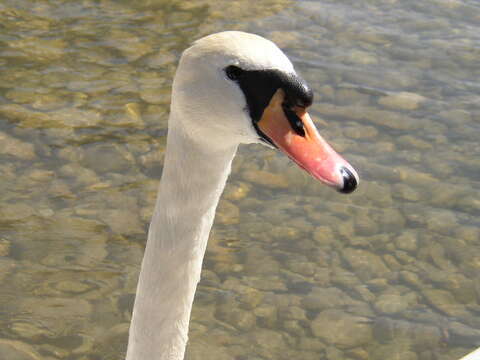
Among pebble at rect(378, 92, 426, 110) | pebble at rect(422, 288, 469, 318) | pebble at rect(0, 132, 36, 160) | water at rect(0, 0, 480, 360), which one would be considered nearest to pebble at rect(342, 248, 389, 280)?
water at rect(0, 0, 480, 360)

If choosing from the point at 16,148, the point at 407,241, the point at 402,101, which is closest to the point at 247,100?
the point at 407,241

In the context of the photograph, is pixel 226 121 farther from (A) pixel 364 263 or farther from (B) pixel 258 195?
(B) pixel 258 195

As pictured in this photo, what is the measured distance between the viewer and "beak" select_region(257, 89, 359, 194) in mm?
2332

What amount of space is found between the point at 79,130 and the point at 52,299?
170 cm

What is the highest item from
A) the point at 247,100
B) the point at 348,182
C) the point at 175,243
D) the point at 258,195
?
the point at 247,100

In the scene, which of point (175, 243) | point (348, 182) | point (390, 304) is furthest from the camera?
point (390, 304)

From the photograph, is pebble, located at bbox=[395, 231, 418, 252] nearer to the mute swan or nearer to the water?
the water

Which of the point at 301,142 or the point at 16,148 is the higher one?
the point at 301,142

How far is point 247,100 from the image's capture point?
2.39m

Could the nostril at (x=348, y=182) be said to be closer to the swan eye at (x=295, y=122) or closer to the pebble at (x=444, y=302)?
the swan eye at (x=295, y=122)

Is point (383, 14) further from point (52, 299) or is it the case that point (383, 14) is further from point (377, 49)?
point (52, 299)

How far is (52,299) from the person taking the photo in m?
4.81

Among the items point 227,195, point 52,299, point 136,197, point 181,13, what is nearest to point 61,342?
point 52,299

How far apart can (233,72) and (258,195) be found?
3381 mm
